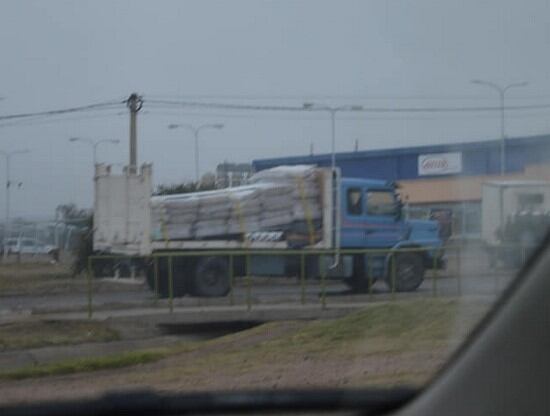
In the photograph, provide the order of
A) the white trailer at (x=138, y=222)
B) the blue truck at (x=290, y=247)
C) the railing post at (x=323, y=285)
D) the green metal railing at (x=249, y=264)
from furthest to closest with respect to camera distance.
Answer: the railing post at (x=323, y=285) → the green metal railing at (x=249, y=264) → the blue truck at (x=290, y=247) → the white trailer at (x=138, y=222)

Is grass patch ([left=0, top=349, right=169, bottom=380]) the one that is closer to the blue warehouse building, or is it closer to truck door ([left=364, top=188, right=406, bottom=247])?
the blue warehouse building

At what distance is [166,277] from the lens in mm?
5867

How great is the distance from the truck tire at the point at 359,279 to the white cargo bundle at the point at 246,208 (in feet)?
1.13

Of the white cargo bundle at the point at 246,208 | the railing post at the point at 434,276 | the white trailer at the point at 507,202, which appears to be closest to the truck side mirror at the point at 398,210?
the white cargo bundle at the point at 246,208

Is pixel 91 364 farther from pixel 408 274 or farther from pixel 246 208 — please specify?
pixel 408 274

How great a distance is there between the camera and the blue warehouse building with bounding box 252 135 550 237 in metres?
4.22

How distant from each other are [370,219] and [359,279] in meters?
0.97

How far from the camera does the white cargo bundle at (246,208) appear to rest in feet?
17.4

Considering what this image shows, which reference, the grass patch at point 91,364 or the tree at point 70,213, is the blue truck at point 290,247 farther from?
the grass patch at point 91,364

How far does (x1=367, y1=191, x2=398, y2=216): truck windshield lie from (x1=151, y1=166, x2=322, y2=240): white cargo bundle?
11.9 inches

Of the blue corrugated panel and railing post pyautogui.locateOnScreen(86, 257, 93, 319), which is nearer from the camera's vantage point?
the blue corrugated panel

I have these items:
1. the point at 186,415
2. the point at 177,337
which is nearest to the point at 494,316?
the point at 186,415

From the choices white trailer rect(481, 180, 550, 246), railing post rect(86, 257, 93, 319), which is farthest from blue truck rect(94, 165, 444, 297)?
white trailer rect(481, 180, 550, 246)

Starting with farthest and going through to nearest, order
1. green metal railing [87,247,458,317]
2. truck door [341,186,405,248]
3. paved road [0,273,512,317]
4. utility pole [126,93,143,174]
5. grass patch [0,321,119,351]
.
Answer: truck door [341,186,405,248] < green metal railing [87,247,458,317] < grass patch [0,321,119,351] < paved road [0,273,512,317] < utility pole [126,93,143,174]
